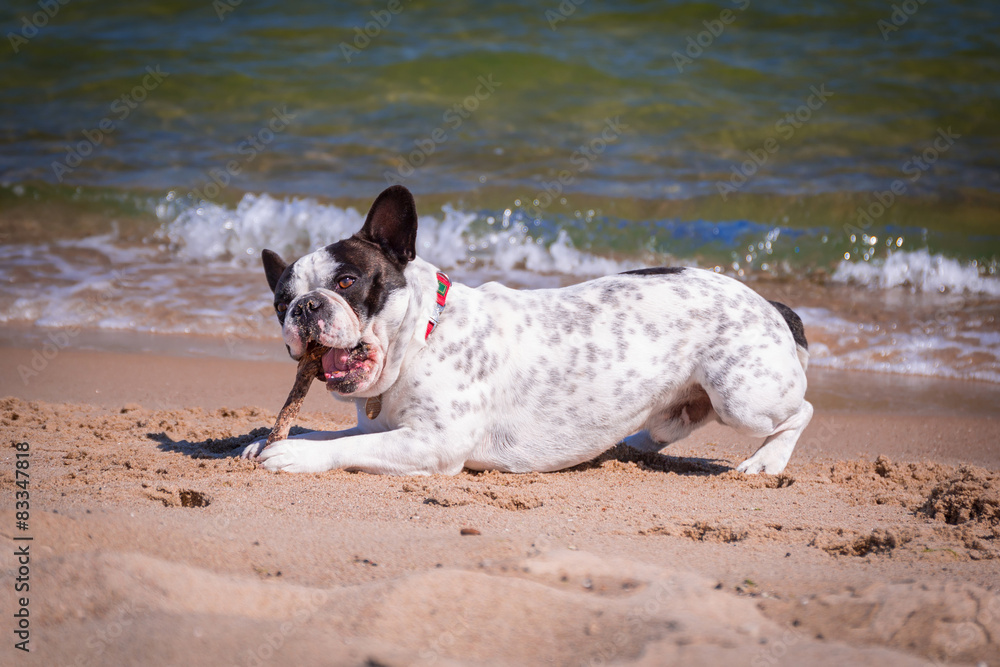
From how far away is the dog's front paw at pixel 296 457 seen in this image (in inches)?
158

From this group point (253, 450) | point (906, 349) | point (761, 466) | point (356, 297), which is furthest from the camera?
point (906, 349)

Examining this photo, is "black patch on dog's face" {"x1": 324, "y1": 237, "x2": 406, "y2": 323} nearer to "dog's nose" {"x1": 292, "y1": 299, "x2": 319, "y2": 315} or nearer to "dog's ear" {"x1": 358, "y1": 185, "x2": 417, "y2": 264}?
"dog's ear" {"x1": 358, "y1": 185, "x2": 417, "y2": 264}

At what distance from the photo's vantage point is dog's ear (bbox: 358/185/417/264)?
→ 404 cm

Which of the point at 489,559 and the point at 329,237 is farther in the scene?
the point at 329,237

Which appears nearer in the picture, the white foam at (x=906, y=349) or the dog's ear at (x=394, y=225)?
the dog's ear at (x=394, y=225)

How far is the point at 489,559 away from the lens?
2805mm

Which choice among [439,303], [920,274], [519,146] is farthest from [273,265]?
[519,146]

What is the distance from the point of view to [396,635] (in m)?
2.22

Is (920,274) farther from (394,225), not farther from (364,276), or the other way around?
(364,276)

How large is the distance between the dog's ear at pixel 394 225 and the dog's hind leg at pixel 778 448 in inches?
85.1

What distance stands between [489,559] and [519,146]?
10192 mm

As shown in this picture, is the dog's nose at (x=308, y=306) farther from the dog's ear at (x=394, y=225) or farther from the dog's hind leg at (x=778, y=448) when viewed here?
the dog's hind leg at (x=778, y=448)

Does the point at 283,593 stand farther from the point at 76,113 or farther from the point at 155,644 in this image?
the point at 76,113

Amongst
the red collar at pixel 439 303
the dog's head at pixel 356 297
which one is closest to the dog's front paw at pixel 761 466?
the red collar at pixel 439 303
